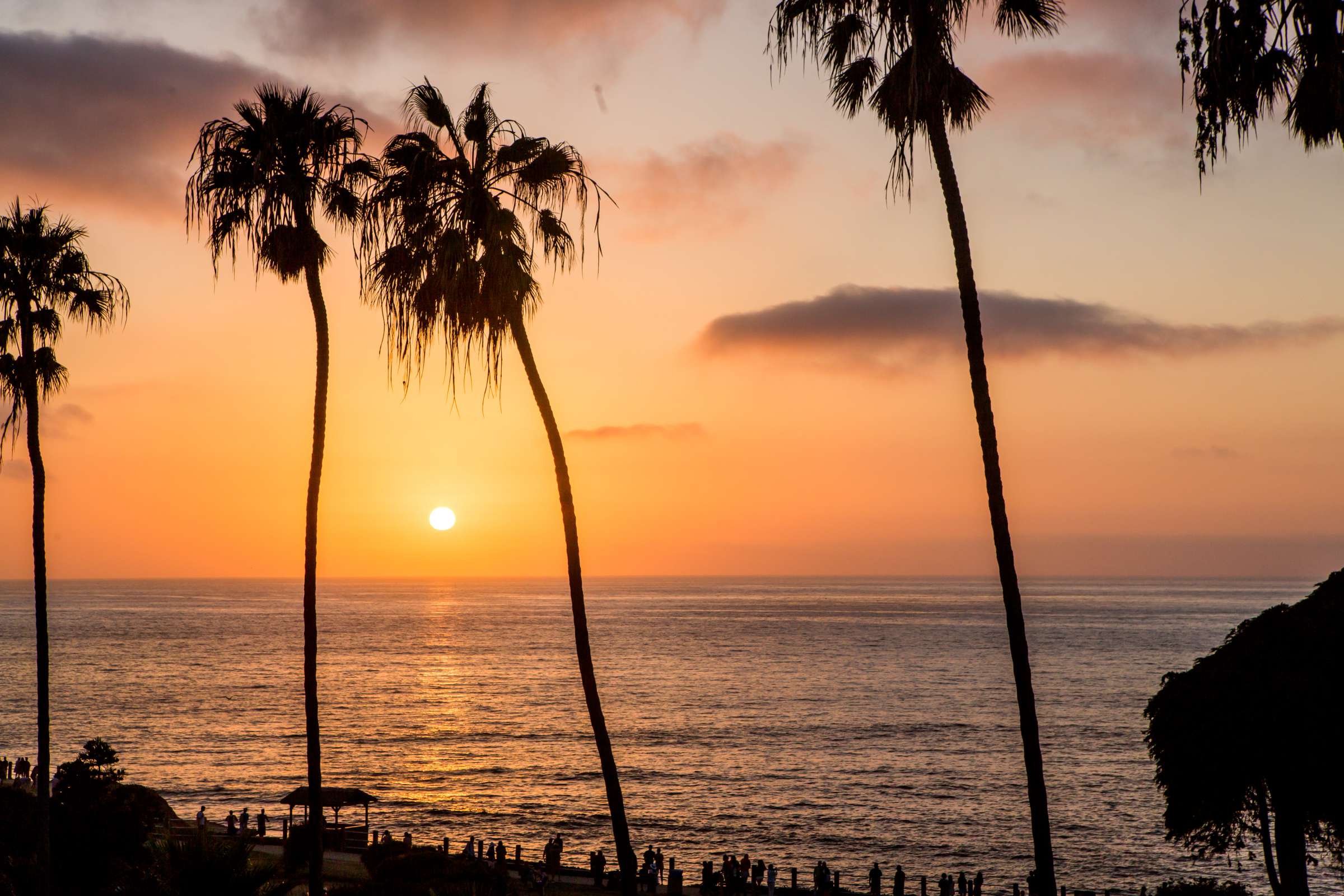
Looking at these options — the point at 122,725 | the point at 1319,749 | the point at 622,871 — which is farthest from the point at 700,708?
the point at 622,871

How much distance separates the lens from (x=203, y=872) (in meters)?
A: 13.4

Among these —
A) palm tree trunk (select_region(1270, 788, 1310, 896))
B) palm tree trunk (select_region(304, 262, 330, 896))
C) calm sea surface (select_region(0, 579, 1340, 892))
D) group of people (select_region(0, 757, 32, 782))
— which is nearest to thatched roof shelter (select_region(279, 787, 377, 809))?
calm sea surface (select_region(0, 579, 1340, 892))

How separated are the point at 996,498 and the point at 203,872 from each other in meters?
11.4

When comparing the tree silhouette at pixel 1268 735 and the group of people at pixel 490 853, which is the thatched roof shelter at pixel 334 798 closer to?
the group of people at pixel 490 853

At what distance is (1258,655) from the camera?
2697 centimetres

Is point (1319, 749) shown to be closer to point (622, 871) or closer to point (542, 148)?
point (622, 871)

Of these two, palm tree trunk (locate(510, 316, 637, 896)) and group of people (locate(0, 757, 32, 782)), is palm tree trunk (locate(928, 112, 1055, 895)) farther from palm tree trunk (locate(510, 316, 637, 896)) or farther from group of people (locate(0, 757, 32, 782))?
group of people (locate(0, 757, 32, 782))

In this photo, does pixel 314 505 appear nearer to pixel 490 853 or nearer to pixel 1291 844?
pixel 1291 844

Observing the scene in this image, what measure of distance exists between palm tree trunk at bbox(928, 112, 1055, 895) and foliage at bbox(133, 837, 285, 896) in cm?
978

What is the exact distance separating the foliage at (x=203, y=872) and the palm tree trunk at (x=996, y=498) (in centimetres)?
978

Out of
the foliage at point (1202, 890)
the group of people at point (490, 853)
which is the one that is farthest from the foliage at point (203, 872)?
the foliage at point (1202, 890)

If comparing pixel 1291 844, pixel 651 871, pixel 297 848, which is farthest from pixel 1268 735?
pixel 297 848

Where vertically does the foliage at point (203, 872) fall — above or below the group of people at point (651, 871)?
above

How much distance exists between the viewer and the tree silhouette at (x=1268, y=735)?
83.5ft
